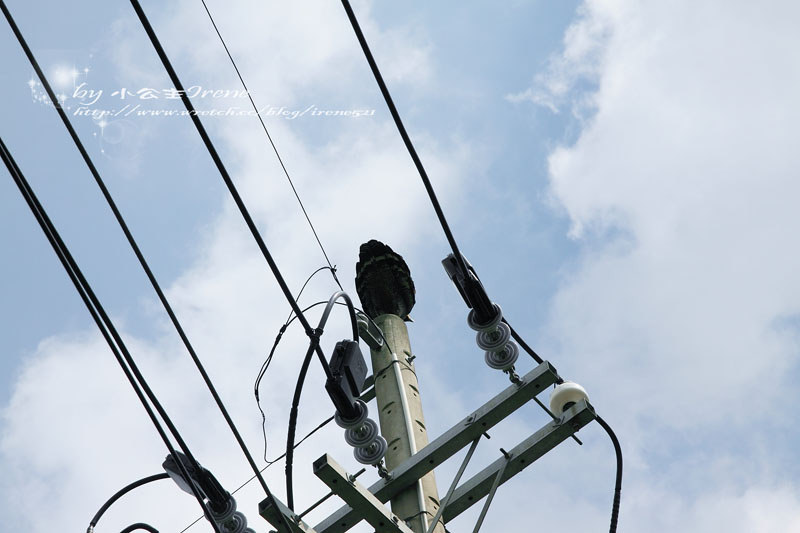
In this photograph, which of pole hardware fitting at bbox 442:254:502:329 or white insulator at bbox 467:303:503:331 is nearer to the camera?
pole hardware fitting at bbox 442:254:502:329

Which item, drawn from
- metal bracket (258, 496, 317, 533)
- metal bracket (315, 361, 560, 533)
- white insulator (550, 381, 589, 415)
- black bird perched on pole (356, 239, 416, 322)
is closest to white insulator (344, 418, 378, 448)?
metal bracket (315, 361, 560, 533)

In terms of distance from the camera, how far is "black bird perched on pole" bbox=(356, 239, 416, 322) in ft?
28.2

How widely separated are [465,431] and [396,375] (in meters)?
1.23

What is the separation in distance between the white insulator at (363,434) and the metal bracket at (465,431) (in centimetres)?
35

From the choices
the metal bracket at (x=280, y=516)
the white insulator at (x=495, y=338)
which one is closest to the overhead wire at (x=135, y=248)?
the metal bracket at (x=280, y=516)

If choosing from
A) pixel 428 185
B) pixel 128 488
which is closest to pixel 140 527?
pixel 128 488

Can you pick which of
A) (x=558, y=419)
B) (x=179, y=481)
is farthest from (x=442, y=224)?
(x=179, y=481)

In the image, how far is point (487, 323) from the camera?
5.98 metres

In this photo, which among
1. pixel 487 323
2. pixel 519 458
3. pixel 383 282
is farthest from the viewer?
pixel 383 282

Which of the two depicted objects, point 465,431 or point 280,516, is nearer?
point 280,516

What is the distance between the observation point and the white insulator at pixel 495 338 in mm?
5988

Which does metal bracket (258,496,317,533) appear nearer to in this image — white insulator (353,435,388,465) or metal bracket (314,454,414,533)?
metal bracket (314,454,414,533)

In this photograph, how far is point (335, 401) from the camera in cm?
543

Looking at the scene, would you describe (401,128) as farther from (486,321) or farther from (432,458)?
(432,458)
